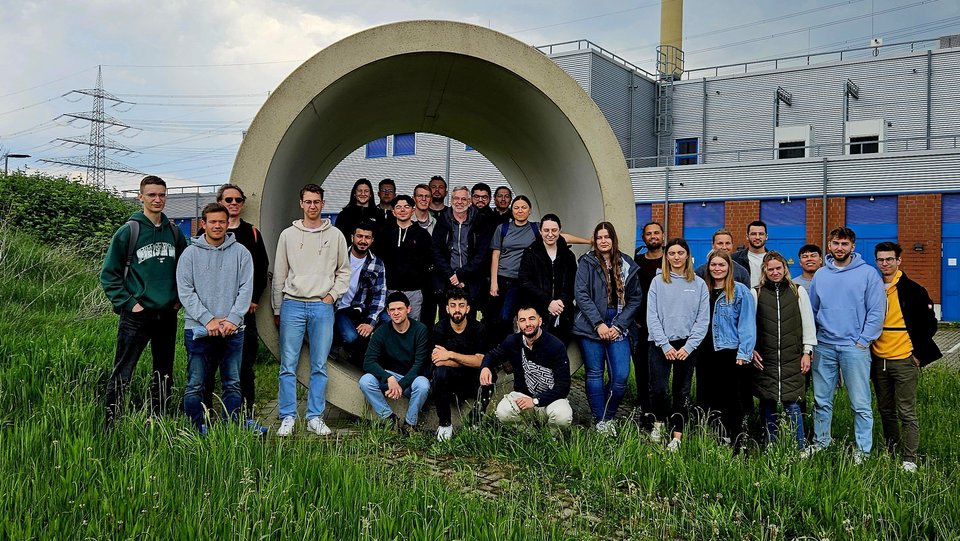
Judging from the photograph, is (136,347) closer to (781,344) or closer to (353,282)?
(353,282)

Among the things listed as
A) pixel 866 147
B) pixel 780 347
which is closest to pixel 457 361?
pixel 780 347

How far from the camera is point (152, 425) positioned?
4.30 m

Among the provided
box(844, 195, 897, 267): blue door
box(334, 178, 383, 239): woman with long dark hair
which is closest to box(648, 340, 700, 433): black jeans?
box(334, 178, 383, 239): woman with long dark hair

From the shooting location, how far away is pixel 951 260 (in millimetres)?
20094

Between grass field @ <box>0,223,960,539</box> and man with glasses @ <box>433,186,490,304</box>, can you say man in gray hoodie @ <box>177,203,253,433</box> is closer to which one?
grass field @ <box>0,223,960,539</box>

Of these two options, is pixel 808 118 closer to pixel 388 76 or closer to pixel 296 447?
pixel 388 76

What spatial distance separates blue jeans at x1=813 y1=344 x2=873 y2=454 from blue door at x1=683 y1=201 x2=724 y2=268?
60.7 ft

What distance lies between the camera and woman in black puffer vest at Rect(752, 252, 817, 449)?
5.25 m

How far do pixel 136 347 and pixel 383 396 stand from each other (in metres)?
1.79

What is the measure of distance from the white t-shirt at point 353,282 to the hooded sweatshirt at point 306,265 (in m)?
0.45

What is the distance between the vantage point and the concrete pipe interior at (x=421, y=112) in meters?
5.77

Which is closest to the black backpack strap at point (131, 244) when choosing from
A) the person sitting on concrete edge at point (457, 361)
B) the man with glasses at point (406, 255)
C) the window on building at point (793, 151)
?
the man with glasses at point (406, 255)

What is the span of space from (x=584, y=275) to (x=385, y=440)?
77.9 inches

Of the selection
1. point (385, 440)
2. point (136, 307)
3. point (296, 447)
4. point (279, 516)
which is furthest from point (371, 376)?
point (279, 516)
